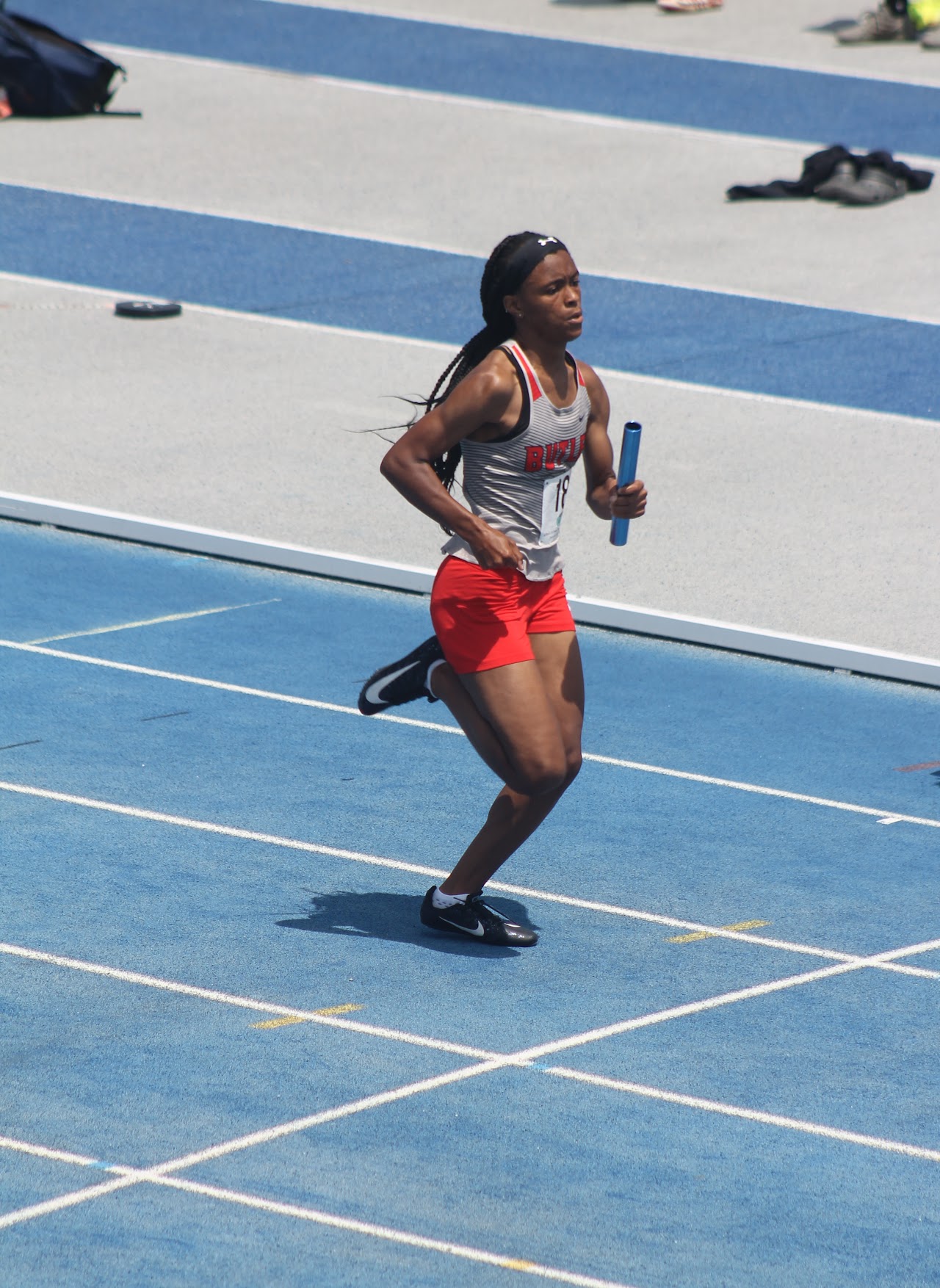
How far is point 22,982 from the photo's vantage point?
6730 millimetres

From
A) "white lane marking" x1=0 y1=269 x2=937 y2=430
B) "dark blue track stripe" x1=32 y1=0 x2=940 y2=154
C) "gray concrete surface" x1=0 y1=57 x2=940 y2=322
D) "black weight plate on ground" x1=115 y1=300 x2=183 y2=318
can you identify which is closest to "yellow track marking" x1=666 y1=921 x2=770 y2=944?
"white lane marking" x1=0 y1=269 x2=937 y2=430

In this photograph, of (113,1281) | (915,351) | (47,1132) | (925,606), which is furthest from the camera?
(915,351)

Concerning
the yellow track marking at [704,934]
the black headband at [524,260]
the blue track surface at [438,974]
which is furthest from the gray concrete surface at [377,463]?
the black headband at [524,260]

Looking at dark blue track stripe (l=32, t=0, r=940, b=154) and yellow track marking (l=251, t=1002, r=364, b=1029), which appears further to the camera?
dark blue track stripe (l=32, t=0, r=940, b=154)

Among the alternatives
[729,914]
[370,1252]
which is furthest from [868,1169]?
[729,914]

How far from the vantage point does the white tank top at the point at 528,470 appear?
6.91 m

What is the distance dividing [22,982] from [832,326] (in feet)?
39.2

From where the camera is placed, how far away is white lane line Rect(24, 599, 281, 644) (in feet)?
34.5

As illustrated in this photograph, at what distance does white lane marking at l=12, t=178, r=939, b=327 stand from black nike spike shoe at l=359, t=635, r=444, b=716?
8.55 m

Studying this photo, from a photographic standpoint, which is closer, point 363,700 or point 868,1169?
point 868,1169

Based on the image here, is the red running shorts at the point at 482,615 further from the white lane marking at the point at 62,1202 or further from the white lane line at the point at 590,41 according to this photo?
the white lane line at the point at 590,41

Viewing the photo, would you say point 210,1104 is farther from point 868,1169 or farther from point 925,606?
point 925,606

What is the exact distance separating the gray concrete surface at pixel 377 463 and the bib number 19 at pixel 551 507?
4068 mm

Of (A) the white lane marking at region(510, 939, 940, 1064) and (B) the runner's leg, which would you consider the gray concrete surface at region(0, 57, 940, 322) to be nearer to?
(A) the white lane marking at region(510, 939, 940, 1064)
